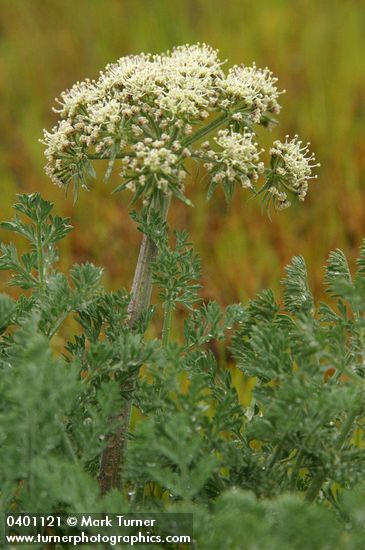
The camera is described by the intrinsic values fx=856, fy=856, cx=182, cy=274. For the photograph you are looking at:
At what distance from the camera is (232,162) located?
2104mm

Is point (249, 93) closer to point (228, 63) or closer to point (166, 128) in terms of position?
point (166, 128)

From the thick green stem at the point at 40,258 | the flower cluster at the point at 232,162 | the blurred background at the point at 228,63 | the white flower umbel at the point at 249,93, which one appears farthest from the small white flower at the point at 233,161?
the blurred background at the point at 228,63

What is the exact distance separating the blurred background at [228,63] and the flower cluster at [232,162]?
1604 mm

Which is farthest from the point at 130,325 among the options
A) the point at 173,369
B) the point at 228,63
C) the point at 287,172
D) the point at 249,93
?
the point at 228,63

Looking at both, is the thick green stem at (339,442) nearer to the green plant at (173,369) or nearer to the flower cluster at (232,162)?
the green plant at (173,369)

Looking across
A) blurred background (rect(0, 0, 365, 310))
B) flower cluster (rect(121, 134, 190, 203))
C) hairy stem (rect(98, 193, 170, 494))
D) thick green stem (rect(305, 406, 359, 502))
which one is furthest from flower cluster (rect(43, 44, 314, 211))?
blurred background (rect(0, 0, 365, 310))

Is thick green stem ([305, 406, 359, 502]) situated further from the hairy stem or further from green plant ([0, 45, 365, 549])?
the hairy stem

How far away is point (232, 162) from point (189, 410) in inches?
24.5

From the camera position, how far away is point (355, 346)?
2.13m

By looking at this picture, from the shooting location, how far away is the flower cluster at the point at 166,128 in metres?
2.07

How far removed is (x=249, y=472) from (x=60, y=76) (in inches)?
180

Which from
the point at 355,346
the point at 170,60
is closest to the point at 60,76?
the point at 170,60

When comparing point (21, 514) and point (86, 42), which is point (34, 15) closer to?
point (86, 42)

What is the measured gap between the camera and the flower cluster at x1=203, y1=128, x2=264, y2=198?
2.11 meters
